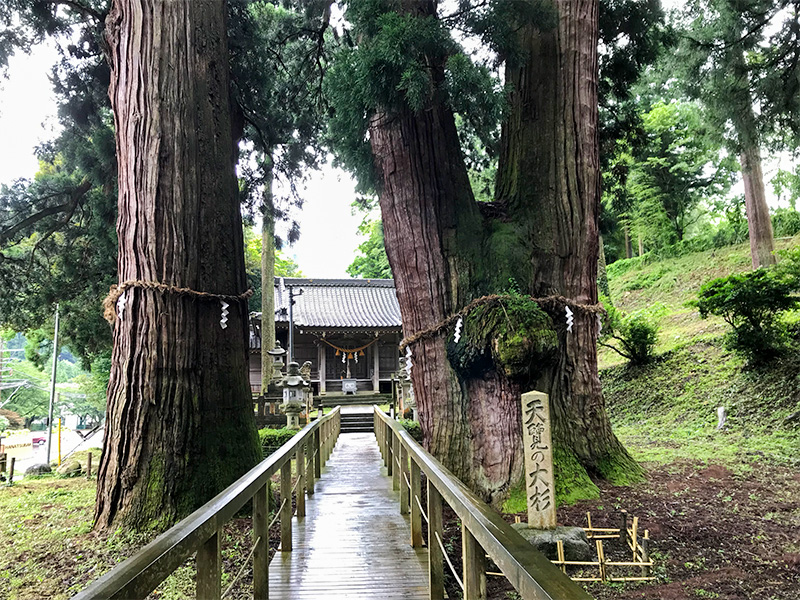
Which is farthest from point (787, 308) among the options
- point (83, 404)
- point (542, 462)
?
point (83, 404)

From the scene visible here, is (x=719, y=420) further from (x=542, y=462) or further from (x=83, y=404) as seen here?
(x=83, y=404)

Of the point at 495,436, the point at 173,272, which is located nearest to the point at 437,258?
the point at 495,436

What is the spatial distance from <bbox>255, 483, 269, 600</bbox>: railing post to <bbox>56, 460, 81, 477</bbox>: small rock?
9210mm

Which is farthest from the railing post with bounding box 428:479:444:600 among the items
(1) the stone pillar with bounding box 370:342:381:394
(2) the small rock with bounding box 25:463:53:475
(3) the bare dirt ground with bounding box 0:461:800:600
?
(1) the stone pillar with bounding box 370:342:381:394

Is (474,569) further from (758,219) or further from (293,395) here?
(758,219)

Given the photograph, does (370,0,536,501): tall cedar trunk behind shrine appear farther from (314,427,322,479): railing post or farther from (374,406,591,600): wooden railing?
(314,427,322,479): railing post

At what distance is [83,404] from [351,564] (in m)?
37.4

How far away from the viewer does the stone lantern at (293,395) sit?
11570mm

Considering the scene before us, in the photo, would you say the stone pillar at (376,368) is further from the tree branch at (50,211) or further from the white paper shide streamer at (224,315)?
the white paper shide streamer at (224,315)

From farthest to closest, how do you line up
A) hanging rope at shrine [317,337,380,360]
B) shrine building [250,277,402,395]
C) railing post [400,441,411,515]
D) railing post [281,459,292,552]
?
hanging rope at shrine [317,337,380,360], shrine building [250,277,402,395], railing post [400,441,411,515], railing post [281,459,292,552]

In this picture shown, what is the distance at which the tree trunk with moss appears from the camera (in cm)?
501

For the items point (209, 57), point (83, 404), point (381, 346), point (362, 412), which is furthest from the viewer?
point (83, 404)

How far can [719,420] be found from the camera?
8.67 metres

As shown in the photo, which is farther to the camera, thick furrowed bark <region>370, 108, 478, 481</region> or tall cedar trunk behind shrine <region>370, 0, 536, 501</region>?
thick furrowed bark <region>370, 108, 478, 481</region>
